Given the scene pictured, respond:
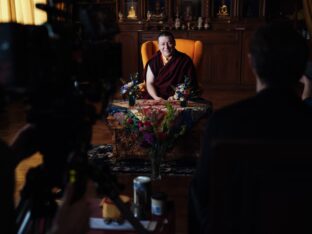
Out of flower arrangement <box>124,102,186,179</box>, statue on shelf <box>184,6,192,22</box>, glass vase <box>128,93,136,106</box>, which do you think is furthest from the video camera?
statue on shelf <box>184,6,192,22</box>

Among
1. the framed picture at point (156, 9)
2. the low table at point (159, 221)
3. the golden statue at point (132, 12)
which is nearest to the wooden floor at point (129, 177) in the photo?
the low table at point (159, 221)

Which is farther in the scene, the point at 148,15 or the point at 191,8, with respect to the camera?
the point at 191,8

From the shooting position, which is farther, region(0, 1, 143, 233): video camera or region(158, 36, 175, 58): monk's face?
region(158, 36, 175, 58): monk's face

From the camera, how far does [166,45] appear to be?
11.6 ft

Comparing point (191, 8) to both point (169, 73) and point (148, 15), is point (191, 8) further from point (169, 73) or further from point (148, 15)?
point (169, 73)

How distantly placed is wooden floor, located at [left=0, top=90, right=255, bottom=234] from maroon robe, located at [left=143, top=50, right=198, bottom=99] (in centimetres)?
63

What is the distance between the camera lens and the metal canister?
160 cm

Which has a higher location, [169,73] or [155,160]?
[169,73]

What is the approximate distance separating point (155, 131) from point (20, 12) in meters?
3.23

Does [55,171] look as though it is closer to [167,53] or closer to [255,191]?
[255,191]

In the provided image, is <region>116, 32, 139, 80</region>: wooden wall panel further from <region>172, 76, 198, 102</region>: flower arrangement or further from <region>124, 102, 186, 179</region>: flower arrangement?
<region>124, 102, 186, 179</region>: flower arrangement

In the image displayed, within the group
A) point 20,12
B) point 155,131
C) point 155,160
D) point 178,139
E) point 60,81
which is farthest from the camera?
point 20,12

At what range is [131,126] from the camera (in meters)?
2.81

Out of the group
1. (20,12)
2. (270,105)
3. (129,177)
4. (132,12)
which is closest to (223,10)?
(132,12)
